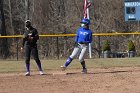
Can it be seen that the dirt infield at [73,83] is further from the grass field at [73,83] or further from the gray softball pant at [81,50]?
the gray softball pant at [81,50]

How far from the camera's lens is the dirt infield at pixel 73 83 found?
453 inches

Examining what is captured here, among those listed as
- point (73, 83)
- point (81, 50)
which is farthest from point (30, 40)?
point (73, 83)

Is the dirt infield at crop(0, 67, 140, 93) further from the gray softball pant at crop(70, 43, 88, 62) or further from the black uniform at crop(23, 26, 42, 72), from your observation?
the black uniform at crop(23, 26, 42, 72)

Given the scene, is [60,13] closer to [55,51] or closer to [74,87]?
[55,51]

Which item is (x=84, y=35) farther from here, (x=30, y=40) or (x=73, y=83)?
(x=73, y=83)

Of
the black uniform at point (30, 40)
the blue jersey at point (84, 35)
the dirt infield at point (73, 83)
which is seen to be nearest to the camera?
the dirt infield at point (73, 83)

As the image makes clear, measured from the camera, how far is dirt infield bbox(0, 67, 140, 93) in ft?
37.8

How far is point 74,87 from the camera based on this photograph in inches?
472

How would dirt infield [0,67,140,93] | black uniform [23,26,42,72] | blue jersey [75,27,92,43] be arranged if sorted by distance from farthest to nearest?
blue jersey [75,27,92,43]
black uniform [23,26,42,72]
dirt infield [0,67,140,93]

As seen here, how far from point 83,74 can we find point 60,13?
3429 centimetres

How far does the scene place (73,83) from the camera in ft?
42.2

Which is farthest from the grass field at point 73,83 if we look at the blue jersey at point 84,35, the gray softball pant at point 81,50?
the blue jersey at point 84,35

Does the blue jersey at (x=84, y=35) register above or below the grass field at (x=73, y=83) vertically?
above

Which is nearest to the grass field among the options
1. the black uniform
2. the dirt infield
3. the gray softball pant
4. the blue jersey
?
the dirt infield
